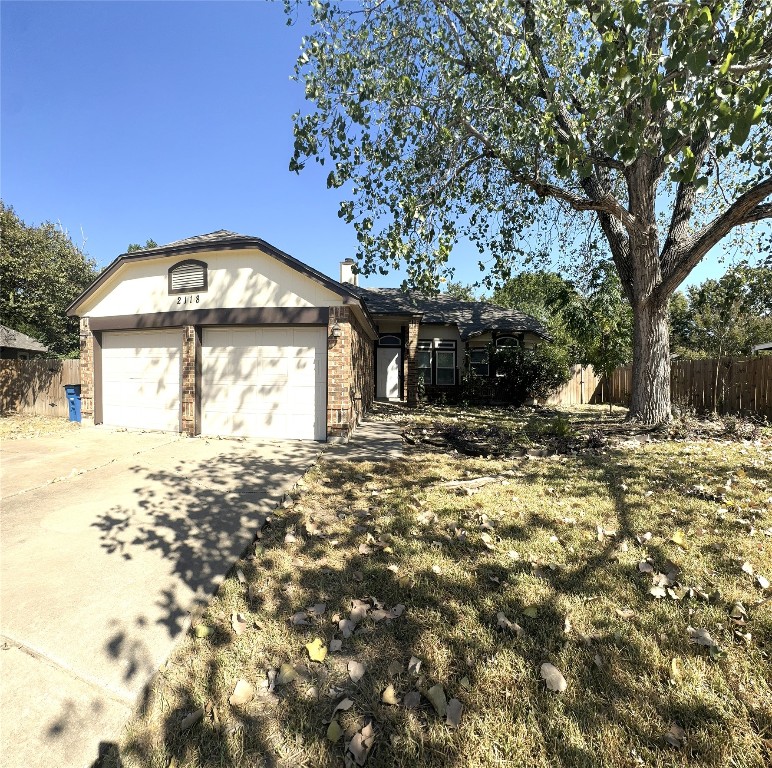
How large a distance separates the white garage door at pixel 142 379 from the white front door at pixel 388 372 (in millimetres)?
8988

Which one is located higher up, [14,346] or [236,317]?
[236,317]

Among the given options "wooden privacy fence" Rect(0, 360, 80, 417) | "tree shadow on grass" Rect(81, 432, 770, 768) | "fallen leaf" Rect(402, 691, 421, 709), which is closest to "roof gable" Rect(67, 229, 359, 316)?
"wooden privacy fence" Rect(0, 360, 80, 417)

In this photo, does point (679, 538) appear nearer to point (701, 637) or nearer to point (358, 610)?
point (701, 637)

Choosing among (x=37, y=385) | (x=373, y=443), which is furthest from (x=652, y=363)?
(x=37, y=385)

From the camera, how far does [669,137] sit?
3439 millimetres

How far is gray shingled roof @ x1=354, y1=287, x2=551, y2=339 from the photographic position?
1675cm

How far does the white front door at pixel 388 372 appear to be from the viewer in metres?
16.6

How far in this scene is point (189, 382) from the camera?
8.67 m

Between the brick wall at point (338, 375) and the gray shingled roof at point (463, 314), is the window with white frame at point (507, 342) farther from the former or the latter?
the brick wall at point (338, 375)

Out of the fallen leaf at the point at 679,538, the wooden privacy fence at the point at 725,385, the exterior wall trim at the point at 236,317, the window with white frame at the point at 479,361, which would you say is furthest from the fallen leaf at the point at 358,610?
the window with white frame at the point at 479,361

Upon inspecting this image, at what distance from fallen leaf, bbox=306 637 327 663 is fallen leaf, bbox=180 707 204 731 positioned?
1.96 feet

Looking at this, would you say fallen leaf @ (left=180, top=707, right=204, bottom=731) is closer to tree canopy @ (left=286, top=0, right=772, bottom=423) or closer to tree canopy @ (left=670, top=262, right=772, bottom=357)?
tree canopy @ (left=286, top=0, right=772, bottom=423)

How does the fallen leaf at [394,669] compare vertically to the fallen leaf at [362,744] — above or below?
above

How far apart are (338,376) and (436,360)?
10.1 m
